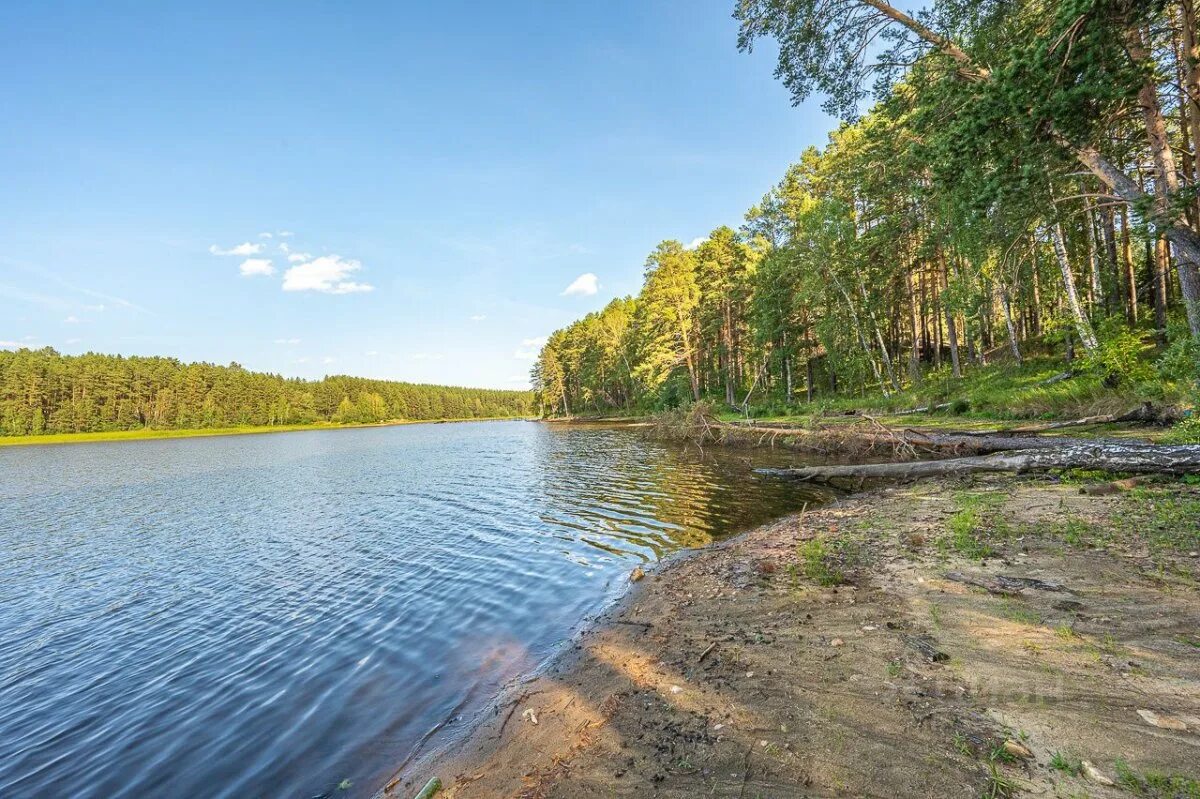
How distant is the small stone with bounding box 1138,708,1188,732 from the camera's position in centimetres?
288

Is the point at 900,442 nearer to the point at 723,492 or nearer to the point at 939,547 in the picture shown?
the point at 723,492

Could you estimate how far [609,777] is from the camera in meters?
3.45

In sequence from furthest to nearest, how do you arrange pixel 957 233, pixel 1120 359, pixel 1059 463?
pixel 957 233
pixel 1120 359
pixel 1059 463

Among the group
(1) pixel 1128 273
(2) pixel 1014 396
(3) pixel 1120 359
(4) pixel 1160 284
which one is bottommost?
(2) pixel 1014 396

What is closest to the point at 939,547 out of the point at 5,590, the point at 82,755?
the point at 82,755

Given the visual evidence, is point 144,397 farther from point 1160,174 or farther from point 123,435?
point 1160,174

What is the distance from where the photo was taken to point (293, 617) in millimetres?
8438

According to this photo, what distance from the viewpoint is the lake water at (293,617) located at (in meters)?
5.03

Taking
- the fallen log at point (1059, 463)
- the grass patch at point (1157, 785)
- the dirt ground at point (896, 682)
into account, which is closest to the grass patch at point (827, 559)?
the dirt ground at point (896, 682)

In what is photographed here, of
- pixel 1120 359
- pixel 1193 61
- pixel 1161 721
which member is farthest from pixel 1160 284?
pixel 1161 721

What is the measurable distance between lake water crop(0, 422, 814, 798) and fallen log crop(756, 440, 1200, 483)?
8.07 ft

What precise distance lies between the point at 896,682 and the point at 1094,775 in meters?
1.32

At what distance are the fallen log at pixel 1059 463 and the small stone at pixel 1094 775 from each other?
9.11 metres

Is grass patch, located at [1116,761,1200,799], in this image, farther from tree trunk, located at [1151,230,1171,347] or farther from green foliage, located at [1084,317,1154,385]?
tree trunk, located at [1151,230,1171,347]
